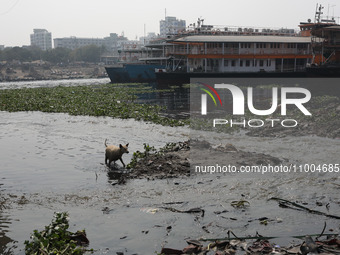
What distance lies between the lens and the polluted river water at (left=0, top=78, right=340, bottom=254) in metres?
7.58

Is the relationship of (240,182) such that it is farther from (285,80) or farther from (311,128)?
(285,80)

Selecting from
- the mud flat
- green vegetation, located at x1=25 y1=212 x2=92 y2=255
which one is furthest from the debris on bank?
the mud flat

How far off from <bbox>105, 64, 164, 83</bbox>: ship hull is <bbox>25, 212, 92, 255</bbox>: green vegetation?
57.3 m

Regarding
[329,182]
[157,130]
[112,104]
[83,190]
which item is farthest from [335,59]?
[83,190]

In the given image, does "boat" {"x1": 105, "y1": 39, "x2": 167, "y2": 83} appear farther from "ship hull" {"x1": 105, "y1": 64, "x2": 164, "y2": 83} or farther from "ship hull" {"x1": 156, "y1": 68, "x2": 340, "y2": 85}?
"ship hull" {"x1": 156, "y1": 68, "x2": 340, "y2": 85}

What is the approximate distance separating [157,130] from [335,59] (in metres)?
44.8

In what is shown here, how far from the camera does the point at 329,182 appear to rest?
1048 cm

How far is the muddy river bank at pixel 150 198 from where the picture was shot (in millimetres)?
7598

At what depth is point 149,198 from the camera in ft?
31.8

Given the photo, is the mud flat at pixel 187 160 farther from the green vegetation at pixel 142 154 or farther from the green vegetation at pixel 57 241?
the green vegetation at pixel 57 241

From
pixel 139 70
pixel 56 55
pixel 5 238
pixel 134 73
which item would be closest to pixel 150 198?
pixel 5 238

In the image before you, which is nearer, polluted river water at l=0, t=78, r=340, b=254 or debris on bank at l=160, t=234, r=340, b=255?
debris on bank at l=160, t=234, r=340, b=255

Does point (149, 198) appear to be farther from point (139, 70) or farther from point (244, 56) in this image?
point (139, 70)

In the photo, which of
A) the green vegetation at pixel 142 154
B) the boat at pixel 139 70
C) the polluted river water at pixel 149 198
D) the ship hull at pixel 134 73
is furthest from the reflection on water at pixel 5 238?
the ship hull at pixel 134 73
